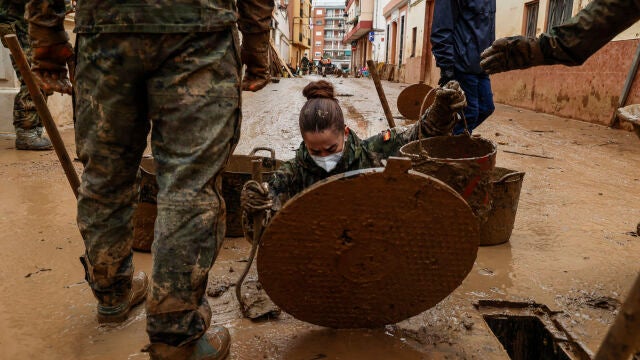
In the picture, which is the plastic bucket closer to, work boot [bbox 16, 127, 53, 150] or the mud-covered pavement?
the mud-covered pavement

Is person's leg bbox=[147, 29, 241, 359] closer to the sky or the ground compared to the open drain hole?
closer to the sky

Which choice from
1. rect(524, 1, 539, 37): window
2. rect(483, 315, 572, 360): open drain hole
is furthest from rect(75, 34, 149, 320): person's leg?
rect(524, 1, 539, 37): window

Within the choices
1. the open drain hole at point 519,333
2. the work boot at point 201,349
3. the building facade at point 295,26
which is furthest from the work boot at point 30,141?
the building facade at point 295,26

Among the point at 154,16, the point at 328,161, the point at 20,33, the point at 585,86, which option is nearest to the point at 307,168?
the point at 328,161

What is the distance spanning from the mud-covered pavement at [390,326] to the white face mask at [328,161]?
63 cm

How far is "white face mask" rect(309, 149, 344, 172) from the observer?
203cm

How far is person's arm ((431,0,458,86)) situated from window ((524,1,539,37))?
7986 mm

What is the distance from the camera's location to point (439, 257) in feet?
5.01

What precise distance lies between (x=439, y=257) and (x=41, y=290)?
173 cm

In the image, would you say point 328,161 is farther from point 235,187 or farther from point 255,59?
point 235,187

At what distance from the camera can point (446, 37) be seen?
11.6 feet

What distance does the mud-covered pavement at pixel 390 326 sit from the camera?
177 cm

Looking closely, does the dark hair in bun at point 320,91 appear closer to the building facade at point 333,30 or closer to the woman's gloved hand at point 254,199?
the woman's gloved hand at point 254,199

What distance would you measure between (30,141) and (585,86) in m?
7.92
